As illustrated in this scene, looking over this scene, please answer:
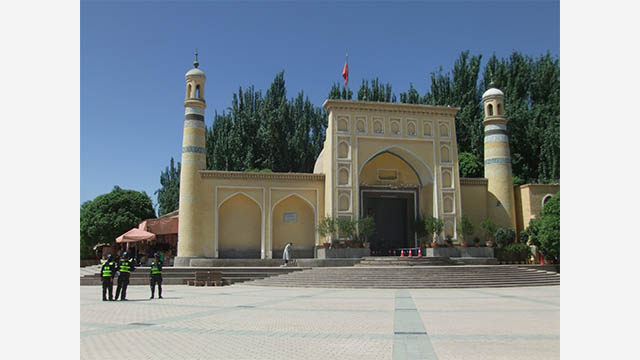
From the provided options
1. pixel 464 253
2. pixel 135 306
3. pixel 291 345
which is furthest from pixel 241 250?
pixel 291 345

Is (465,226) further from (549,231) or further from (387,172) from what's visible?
(387,172)

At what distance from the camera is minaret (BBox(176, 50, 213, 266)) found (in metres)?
22.6

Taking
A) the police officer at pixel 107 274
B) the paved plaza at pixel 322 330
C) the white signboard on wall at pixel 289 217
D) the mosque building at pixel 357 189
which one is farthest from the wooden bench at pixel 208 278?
the white signboard on wall at pixel 289 217

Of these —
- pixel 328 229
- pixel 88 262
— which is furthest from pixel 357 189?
pixel 88 262

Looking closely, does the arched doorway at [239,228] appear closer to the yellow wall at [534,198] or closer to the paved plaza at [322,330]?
the paved plaza at [322,330]

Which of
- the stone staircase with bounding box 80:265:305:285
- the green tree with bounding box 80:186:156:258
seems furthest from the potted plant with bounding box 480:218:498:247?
the green tree with bounding box 80:186:156:258

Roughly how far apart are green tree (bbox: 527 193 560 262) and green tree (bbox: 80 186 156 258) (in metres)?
24.6

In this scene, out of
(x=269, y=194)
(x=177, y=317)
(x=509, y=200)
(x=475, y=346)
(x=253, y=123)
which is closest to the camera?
(x=475, y=346)

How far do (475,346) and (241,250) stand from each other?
19.0 meters

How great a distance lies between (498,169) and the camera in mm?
25641

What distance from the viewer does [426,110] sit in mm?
25125

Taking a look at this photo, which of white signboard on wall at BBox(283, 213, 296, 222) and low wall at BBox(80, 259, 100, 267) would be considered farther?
low wall at BBox(80, 259, 100, 267)

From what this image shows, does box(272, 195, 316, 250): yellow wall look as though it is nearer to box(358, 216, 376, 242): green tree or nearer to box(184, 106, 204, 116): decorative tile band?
box(358, 216, 376, 242): green tree
